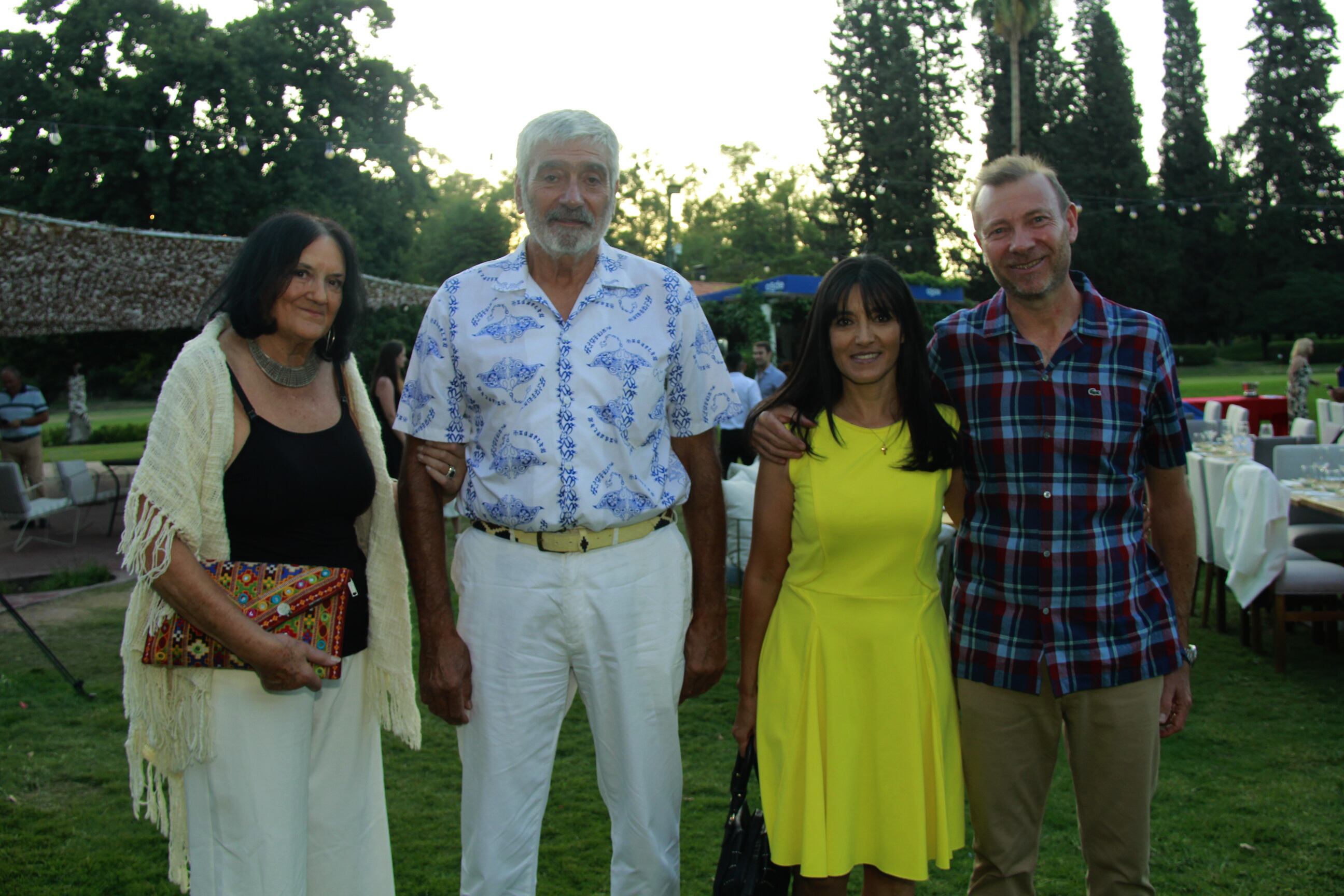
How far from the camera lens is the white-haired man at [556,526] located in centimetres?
234

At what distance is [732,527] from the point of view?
19.5 feet

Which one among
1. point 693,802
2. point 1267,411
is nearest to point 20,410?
point 693,802

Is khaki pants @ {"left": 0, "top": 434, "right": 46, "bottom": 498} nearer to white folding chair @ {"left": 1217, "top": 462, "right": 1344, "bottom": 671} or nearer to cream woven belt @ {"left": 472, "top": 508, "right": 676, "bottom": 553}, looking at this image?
cream woven belt @ {"left": 472, "top": 508, "right": 676, "bottom": 553}

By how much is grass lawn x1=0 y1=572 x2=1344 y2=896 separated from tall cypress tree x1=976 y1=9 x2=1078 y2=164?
43.2 metres

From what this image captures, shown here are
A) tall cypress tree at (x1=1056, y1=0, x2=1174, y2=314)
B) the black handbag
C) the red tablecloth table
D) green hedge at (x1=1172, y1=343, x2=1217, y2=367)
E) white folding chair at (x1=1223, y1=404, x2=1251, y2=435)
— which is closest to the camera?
the black handbag

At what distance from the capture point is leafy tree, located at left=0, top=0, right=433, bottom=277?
2161cm

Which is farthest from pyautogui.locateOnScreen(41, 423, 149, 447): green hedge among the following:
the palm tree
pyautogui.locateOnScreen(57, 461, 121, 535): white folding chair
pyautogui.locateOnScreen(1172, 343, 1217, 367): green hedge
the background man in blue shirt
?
pyautogui.locateOnScreen(1172, 343, 1217, 367): green hedge

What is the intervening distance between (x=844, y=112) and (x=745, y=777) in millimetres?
42873

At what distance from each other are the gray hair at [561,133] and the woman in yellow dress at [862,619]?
0.66 metres

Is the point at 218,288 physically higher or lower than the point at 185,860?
higher

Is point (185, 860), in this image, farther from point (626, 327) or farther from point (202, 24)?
point (202, 24)

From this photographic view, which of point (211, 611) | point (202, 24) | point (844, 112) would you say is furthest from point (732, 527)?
point (844, 112)

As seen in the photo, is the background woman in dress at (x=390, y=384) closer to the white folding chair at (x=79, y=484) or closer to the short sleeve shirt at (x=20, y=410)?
the white folding chair at (x=79, y=484)

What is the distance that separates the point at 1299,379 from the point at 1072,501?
14802mm
